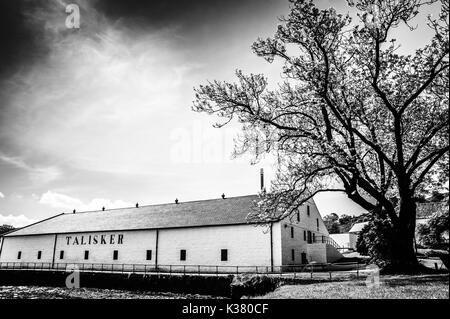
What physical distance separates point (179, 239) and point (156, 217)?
6.31 meters

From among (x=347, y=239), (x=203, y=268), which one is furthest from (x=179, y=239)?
(x=347, y=239)

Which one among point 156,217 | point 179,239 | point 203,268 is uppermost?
point 156,217

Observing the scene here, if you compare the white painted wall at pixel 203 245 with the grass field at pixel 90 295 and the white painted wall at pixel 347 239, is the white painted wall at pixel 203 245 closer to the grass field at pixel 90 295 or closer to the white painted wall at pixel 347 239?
the grass field at pixel 90 295

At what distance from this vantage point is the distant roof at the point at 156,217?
1390 inches

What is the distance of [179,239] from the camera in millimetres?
35500

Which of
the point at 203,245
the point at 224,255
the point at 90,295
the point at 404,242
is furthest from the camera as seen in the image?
the point at 203,245

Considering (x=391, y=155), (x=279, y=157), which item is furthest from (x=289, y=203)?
(x=391, y=155)

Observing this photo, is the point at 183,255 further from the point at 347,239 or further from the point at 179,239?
the point at 347,239

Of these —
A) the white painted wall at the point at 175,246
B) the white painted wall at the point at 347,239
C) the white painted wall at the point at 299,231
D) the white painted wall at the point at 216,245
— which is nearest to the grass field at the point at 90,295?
the white painted wall at the point at 216,245

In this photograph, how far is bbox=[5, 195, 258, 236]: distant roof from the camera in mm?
35312

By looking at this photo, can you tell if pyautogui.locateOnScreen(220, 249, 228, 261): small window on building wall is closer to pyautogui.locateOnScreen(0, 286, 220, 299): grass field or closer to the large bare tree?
pyautogui.locateOnScreen(0, 286, 220, 299): grass field

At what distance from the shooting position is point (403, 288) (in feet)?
36.2

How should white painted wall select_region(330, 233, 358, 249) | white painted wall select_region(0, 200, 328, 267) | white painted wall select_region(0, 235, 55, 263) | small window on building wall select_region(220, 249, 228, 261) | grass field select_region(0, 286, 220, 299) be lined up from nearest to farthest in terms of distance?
1. grass field select_region(0, 286, 220, 299)
2. white painted wall select_region(0, 200, 328, 267)
3. small window on building wall select_region(220, 249, 228, 261)
4. white painted wall select_region(0, 235, 55, 263)
5. white painted wall select_region(330, 233, 358, 249)

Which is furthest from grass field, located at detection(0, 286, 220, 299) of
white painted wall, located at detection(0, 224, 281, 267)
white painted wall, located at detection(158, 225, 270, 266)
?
white painted wall, located at detection(0, 224, 281, 267)
